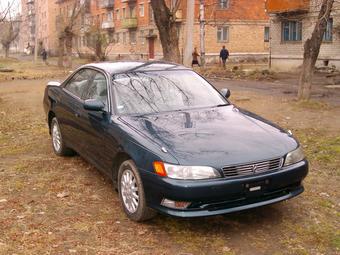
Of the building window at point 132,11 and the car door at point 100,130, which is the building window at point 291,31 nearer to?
the car door at point 100,130

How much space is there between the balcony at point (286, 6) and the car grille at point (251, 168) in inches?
942

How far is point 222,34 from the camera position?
146 feet

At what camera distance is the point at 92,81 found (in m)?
6.12

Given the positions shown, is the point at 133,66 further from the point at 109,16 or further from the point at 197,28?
the point at 109,16

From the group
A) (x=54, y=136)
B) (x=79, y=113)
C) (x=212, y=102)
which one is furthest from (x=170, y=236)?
(x=54, y=136)

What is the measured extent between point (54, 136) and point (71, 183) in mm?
1642

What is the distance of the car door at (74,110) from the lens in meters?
6.04

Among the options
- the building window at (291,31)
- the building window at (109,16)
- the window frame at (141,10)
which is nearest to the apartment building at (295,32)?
the building window at (291,31)

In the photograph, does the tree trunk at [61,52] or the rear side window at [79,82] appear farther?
the tree trunk at [61,52]

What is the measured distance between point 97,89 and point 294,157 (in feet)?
8.57

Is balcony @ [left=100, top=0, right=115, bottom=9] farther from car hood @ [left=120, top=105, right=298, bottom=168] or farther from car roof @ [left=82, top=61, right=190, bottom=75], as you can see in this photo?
car hood @ [left=120, top=105, right=298, bottom=168]

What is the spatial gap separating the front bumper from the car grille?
0.04 m

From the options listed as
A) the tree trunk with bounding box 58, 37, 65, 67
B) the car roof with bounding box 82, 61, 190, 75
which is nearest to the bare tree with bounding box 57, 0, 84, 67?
the tree trunk with bounding box 58, 37, 65, 67

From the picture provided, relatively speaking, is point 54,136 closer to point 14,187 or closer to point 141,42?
point 14,187
